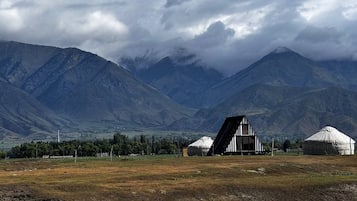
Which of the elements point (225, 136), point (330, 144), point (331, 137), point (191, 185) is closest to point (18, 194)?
point (191, 185)

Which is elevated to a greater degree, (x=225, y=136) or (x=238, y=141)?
(x=225, y=136)

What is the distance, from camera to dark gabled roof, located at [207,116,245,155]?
7515 inches

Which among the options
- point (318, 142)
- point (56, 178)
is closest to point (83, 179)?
point (56, 178)

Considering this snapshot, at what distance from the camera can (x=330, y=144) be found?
173m

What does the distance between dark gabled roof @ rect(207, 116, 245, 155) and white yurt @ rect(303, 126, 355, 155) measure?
75.5ft

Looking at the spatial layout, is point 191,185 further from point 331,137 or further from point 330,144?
point 331,137

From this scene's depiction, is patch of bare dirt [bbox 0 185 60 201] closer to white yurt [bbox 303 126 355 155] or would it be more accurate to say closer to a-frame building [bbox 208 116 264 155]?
white yurt [bbox 303 126 355 155]

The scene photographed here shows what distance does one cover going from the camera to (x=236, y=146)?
19075cm

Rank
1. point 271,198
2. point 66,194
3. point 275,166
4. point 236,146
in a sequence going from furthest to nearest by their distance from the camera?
point 236,146, point 275,166, point 271,198, point 66,194

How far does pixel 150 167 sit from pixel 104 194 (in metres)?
41.7

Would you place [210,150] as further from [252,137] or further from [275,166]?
[275,166]

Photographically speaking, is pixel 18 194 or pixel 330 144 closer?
pixel 18 194

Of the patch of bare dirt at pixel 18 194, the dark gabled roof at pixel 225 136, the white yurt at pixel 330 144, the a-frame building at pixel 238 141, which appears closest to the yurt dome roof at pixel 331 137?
the white yurt at pixel 330 144

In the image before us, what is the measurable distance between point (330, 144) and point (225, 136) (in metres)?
32.5
